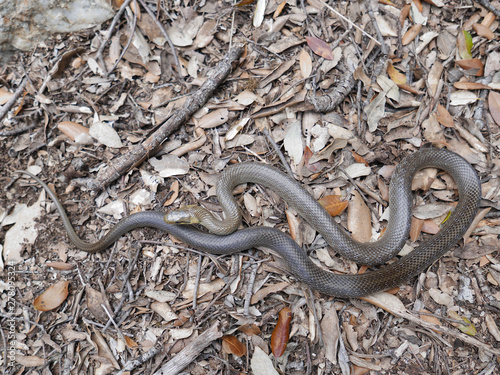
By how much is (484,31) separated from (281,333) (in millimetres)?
6369

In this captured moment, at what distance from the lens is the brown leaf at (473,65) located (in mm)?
5703

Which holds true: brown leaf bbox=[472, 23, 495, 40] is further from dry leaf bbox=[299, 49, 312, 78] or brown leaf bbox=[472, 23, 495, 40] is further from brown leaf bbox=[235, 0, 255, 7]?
brown leaf bbox=[235, 0, 255, 7]

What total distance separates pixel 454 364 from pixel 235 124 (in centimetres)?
519

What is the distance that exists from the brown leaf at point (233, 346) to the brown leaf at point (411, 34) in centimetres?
600

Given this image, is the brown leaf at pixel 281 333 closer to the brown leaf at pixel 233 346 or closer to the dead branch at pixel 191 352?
the brown leaf at pixel 233 346

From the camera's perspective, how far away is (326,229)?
17.0ft

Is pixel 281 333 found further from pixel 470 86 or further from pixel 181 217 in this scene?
pixel 470 86

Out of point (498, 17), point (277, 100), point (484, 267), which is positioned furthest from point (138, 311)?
point (498, 17)

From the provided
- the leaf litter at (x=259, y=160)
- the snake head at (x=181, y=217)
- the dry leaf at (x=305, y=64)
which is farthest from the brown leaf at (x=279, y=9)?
the snake head at (x=181, y=217)

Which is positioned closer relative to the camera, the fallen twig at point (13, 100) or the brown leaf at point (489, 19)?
the brown leaf at point (489, 19)

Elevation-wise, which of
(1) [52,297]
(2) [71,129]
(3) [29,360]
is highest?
(2) [71,129]

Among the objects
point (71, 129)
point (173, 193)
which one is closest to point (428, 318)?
point (173, 193)

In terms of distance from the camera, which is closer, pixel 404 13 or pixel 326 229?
pixel 326 229

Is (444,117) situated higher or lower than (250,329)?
higher
